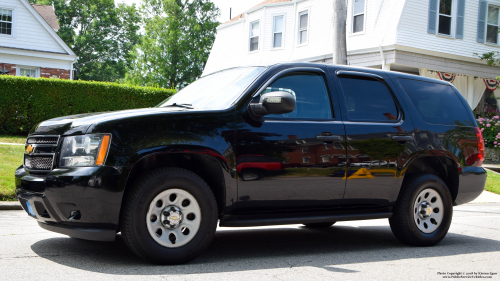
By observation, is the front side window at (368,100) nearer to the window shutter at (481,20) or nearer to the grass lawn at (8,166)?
the grass lawn at (8,166)

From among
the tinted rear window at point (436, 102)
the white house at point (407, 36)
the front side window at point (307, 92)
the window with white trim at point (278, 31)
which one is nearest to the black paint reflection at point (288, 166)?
the front side window at point (307, 92)

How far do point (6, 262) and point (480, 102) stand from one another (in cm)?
2326

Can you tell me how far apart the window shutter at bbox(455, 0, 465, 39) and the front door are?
1745 cm

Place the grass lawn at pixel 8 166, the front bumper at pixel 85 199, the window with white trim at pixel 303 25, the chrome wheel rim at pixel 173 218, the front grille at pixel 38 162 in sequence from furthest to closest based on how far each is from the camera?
the window with white trim at pixel 303 25 < the grass lawn at pixel 8 166 < the front grille at pixel 38 162 < the chrome wheel rim at pixel 173 218 < the front bumper at pixel 85 199

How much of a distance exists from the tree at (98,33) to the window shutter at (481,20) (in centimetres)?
3836

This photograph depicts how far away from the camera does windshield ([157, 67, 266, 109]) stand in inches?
195

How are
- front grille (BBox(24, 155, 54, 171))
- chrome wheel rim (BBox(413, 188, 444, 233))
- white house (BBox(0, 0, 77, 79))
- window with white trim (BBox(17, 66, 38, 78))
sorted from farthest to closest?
window with white trim (BBox(17, 66, 38, 78)) < white house (BBox(0, 0, 77, 79)) < chrome wheel rim (BBox(413, 188, 444, 233)) < front grille (BBox(24, 155, 54, 171))

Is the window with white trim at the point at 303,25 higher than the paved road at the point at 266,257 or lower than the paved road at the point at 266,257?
higher

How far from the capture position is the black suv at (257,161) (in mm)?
4219

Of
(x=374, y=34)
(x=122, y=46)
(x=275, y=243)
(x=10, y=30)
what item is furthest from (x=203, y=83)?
(x=122, y=46)

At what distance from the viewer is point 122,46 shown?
180ft

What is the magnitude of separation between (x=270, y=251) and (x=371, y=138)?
1635 millimetres

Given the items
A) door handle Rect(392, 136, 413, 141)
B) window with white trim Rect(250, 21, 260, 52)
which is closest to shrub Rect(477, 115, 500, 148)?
window with white trim Rect(250, 21, 260, 52)

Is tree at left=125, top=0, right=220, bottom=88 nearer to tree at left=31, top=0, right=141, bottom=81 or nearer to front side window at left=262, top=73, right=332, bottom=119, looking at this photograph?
tree at left=31, top=0, right=141, bottom=81
